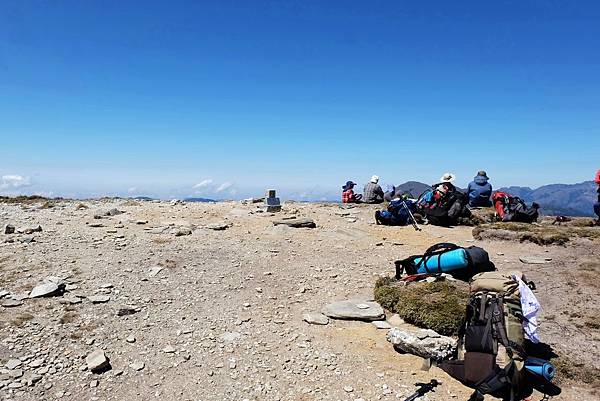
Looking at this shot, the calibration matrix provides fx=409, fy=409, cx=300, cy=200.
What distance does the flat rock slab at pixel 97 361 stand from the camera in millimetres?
6625

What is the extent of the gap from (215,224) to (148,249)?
4.23m

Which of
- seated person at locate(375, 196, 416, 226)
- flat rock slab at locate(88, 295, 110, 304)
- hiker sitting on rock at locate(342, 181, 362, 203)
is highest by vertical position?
hiker sitting on rock at locate(342, 181, 362, 203)

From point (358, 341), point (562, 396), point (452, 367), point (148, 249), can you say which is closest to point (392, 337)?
point (358, 341)

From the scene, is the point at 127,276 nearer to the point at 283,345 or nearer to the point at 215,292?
the point at 215,292

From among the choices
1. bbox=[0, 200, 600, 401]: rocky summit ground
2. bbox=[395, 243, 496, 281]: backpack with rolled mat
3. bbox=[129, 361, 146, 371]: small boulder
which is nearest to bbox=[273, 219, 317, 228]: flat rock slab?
bbox=[0, 200, 600, 401]: rocky summit ground

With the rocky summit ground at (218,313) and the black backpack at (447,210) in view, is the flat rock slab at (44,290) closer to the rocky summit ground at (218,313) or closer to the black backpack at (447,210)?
the rocky summit ground at (218,313)

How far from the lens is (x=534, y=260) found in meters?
12.1

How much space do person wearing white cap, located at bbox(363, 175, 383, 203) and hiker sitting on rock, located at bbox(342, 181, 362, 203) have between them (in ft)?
1.67

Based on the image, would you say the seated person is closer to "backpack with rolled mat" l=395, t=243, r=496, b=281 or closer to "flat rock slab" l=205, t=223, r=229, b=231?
"flat rock slab" l=205, t=223, r=229, b=231

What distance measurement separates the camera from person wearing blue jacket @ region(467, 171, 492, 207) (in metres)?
21.9

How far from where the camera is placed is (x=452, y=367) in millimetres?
6414

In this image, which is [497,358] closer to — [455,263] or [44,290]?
[455,263]

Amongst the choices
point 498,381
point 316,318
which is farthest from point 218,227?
point 498,381

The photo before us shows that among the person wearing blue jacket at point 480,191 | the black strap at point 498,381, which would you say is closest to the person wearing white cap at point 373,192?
the person wearing blue jacket at point 480,191
